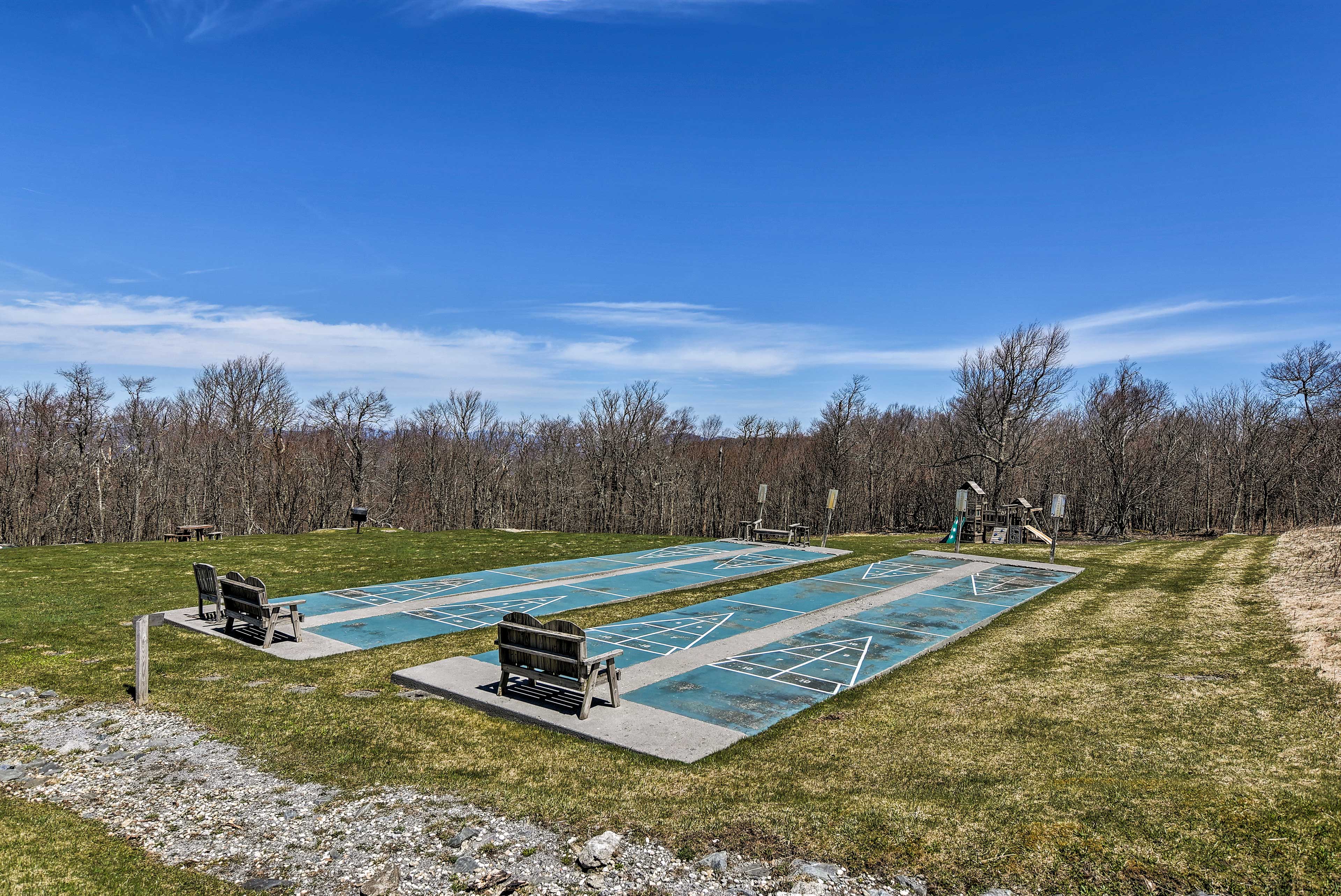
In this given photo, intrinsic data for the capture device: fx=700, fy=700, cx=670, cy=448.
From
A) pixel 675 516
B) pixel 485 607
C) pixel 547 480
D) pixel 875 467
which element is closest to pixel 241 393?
pixel 547 480

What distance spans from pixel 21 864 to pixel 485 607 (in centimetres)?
979

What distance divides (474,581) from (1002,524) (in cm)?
2449

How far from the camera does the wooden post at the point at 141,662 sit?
867 centimetres

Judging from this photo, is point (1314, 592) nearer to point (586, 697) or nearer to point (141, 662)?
point (586, 697)

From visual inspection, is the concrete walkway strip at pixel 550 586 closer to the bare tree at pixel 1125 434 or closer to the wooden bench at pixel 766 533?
the wooden bench at pixel 766 533

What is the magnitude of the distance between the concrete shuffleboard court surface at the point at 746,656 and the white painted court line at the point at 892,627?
4 centimetres

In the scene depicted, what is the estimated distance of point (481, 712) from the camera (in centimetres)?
866

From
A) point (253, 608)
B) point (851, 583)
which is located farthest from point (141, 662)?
point (851, 583)

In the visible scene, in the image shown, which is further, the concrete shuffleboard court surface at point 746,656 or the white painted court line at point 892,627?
the white painted court line at point 892,627

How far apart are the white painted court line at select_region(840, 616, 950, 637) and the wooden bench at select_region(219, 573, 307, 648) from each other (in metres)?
10.2

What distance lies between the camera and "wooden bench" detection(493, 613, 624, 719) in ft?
27.4

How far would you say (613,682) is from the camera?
347 inches

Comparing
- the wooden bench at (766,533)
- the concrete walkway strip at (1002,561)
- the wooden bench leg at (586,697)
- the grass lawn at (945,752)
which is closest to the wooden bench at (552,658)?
the wooden bench leg at (586,697)

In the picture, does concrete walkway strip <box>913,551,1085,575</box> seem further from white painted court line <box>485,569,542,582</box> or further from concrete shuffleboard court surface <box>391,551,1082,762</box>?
white painted court line <box>485,569,542,582</box>
